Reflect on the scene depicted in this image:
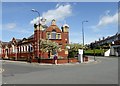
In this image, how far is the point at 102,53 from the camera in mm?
84188

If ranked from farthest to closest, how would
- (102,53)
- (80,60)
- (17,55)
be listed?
(102,53) → (17,55) → (80,60)

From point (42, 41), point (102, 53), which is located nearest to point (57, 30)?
point (42, 41)

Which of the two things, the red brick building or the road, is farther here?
the red brick building

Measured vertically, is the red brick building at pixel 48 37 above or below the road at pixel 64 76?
above

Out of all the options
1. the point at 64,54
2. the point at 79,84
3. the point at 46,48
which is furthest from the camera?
the point at 64,54

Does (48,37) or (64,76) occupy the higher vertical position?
(48,37)

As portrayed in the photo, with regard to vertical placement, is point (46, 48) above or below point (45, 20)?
below

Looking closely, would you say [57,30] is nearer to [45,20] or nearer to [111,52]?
[45,20]

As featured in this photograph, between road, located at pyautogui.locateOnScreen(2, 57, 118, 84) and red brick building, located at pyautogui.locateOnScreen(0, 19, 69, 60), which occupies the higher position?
red brick building, located at pyautogui.locateOnScreen(0, 19, 69, 60)

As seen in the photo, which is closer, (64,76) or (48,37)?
(64,76)

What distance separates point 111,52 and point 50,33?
3371 cm

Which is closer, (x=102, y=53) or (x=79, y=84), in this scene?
(x=79, y=84)

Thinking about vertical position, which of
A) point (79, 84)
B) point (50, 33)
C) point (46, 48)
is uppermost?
point (50, 33)

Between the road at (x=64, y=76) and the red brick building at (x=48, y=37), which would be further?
the red brick building at (x=48, y=37)
